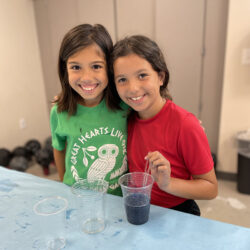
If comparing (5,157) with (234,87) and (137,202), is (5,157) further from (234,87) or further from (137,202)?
(234,87)

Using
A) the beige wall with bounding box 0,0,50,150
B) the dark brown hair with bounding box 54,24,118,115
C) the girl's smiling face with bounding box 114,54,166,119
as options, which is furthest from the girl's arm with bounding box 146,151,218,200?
the beige wall with bounding box 0,0,50,150

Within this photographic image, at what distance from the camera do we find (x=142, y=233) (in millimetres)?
837

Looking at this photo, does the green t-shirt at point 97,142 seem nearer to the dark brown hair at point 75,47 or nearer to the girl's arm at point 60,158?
the dark brown hair at point 75,47

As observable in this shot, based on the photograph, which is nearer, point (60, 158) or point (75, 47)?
point (75, 47)

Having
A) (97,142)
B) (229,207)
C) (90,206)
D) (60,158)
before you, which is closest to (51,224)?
(90,206)

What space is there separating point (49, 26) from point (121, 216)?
3.00 metres

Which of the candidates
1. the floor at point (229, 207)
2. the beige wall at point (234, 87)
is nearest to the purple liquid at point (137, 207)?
the floor at point (229, 207)

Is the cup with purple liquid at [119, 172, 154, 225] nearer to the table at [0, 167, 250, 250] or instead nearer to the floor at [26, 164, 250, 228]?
the table at [0, 167, 250, 250]

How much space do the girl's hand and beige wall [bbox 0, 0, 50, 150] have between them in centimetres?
258

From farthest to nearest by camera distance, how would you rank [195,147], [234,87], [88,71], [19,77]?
[19,77]
[234,87]
[88,71]
[195,147]

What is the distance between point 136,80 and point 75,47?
30cm

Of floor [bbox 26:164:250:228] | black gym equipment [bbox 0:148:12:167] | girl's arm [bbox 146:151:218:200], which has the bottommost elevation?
floor [bbox 26:164:250:228]

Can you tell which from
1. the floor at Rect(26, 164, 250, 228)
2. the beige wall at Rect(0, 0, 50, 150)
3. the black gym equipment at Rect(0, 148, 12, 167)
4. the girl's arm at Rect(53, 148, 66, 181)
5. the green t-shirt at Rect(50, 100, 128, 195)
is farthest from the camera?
the beige wall at Rect(0, 0, 50, 150)

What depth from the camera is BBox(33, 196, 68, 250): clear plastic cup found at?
0.82 meters
